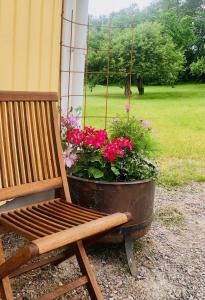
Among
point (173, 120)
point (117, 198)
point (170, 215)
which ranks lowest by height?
point (173, 120)

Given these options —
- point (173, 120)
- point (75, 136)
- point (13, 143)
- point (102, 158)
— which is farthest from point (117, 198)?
point (173, 120)

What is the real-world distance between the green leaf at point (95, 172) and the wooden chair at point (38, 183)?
29 cm

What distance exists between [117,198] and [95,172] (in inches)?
8.9

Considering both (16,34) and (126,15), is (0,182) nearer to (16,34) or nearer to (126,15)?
(16,34)

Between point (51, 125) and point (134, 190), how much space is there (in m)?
0.69

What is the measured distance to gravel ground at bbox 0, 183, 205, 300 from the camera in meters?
2.73

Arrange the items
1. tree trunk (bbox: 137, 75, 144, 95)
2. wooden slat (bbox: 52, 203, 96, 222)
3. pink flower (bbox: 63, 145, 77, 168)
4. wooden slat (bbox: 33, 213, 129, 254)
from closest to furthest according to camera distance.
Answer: wooden slat (bbox: 33, 213, 129, 254) → wooden slat (bbox: 52, 203, 96, 222) → pink flower (bbox: 63, 145, 77, 168) → tree trunk (bbox: 137, 75, 144, 95)

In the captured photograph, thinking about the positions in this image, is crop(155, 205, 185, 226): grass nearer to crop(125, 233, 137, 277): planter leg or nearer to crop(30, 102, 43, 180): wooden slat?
crop(125, 233, 137, 277): planter leg

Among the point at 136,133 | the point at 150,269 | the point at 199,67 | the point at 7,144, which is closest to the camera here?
the point at 7,144

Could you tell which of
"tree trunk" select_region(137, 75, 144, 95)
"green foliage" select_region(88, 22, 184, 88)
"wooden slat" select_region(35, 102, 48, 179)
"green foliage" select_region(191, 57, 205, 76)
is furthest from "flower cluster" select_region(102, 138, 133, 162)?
"green foliage" select_region(191, 57, 205, 76)

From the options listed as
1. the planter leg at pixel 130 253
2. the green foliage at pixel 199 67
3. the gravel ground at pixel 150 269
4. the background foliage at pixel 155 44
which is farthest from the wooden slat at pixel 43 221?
the green foliage at pixel 199 67

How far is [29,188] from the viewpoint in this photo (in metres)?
2.60

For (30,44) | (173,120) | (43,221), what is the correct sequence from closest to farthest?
(43,221)
(30,44)
(173,120)

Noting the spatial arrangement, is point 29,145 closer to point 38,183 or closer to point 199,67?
point 38,183
